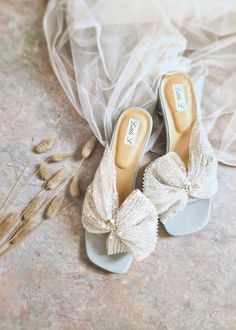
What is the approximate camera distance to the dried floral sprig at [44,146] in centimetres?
113

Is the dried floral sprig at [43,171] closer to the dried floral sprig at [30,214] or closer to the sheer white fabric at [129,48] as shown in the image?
the dried floral sprig at [30,214]

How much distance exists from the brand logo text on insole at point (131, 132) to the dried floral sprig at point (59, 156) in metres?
0.15

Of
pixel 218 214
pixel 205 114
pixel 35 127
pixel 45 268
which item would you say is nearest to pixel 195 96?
pixel 205 114

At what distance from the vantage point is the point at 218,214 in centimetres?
115

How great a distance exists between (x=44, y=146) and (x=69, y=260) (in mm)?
279

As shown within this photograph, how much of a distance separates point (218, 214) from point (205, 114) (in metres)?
0.25

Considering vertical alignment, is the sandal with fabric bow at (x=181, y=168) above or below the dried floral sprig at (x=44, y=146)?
below

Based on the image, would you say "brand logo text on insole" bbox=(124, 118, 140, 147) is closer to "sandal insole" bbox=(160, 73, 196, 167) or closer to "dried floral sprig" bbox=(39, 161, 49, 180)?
"sandal insole" bbox=(160, 73, 196, 167)

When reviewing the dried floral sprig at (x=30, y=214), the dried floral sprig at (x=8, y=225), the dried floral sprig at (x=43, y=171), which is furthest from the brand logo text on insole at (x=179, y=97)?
the dried floral sprig at (x=8, y=225)

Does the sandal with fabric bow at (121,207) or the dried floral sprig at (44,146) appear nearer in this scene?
the sandal with fabric bow at (121,207)

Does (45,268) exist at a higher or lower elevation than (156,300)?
higher

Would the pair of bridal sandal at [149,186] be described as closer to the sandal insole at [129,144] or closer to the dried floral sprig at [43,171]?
the sandal insole at [129,144]

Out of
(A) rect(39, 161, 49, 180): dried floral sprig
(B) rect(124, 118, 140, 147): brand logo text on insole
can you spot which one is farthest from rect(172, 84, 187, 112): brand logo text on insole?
A: (A) rect(39, 161, 49, 180): dried floral sprig

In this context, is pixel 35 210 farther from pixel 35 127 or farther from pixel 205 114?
pixel 205 114
